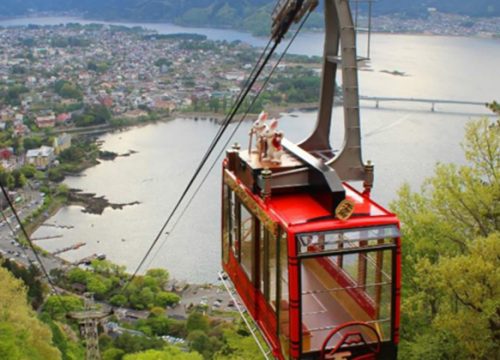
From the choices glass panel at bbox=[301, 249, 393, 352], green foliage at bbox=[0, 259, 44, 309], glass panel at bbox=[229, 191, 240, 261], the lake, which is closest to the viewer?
glass panel at bbox=[301, 249, 393, 352]

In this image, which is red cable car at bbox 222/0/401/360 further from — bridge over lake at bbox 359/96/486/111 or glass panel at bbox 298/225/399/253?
bridge over lake at bbox 359/96/486/111

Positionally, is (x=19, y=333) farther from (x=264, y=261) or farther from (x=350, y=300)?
(x=350, y=300)

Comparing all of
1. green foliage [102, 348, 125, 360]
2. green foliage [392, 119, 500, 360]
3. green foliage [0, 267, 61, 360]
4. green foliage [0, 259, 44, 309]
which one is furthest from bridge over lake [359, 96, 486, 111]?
green foliage [392, 119, 500, 360]

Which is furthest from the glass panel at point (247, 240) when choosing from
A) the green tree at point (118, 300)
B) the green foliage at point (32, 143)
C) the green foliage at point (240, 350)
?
the green foliage at point (32, 143)

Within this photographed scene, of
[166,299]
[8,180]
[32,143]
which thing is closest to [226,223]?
[166,299]

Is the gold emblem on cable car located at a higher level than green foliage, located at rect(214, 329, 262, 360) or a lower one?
higher

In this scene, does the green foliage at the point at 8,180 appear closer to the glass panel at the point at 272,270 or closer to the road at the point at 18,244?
the road at the point at 18,244

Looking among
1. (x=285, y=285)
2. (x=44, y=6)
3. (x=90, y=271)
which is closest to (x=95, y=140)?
(x=90, y=271)

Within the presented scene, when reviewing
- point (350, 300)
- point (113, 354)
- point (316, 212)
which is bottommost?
point (113, 354)
